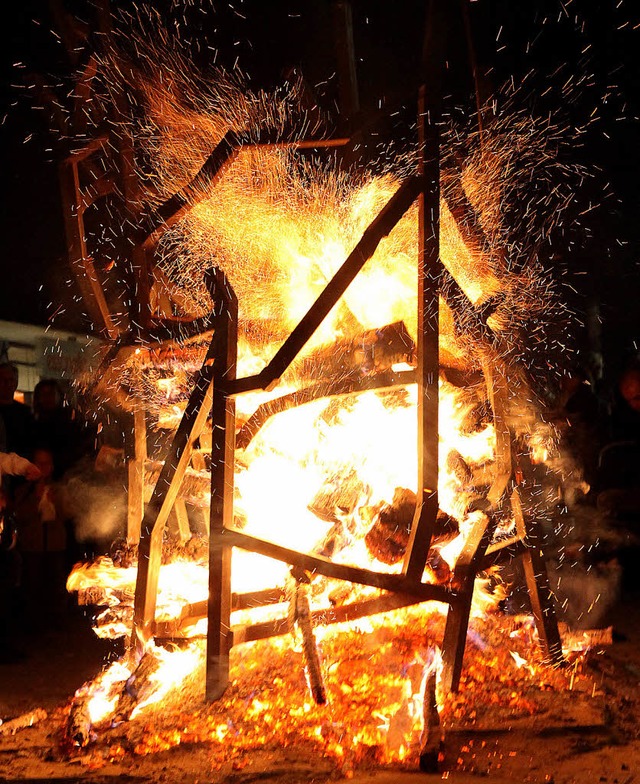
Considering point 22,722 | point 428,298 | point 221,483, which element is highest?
point 428,298

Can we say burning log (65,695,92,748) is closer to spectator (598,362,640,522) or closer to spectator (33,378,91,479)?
spectator (33,378,91,479)

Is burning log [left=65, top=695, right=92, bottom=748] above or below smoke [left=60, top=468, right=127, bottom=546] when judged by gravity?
below

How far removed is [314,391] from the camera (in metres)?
3.84

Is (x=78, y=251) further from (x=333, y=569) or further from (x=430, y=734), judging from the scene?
(x=430, y=734)

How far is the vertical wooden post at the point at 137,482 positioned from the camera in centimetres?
465

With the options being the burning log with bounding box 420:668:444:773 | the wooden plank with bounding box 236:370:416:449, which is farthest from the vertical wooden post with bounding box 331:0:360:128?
the burning log with bounding box 420:668:444:773

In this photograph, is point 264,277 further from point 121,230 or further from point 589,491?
point 589,491

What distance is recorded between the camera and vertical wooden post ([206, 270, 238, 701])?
11.1 feet

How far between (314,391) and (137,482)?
1611 mm

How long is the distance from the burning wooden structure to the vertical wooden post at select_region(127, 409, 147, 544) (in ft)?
0.04

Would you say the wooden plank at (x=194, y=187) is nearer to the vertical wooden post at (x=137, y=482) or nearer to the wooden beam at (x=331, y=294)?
the wooden beam at (x=331, y=294)

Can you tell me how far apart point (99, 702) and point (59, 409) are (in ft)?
11.2

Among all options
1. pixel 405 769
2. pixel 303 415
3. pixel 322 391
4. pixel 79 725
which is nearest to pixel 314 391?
pixel 322 391

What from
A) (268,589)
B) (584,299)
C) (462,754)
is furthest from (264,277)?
(584,299)
